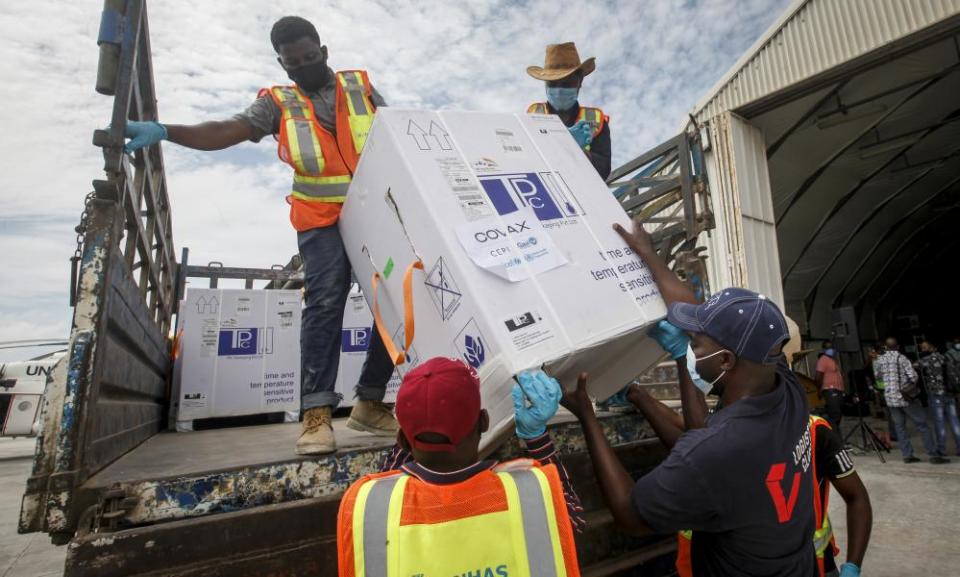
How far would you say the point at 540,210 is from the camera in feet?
5.36

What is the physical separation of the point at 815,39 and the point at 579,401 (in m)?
7.19

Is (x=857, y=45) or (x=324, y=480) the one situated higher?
(x=857, y=45)

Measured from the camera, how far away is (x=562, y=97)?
9.12ft

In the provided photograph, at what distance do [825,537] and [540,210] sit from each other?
5.73 ft

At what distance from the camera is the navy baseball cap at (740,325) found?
4.83 feet

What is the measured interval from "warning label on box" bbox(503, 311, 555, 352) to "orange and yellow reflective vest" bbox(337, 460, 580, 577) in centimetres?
32

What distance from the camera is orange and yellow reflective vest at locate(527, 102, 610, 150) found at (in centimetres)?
275

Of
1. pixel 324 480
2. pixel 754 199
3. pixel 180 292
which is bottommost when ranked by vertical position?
pixel 324 480

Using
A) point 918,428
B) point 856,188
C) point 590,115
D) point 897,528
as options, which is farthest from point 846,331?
point 590,115

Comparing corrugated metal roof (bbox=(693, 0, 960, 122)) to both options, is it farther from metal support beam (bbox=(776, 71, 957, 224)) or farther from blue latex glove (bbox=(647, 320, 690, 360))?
blue latex glove (bbox=(647, 320, 690, 360))

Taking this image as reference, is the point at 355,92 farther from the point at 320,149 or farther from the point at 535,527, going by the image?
the point at 535,527

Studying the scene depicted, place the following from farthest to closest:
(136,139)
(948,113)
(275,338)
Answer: (948,113) → (275,338) → (136,139)

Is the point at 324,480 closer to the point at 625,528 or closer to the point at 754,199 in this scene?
the point at 625,528

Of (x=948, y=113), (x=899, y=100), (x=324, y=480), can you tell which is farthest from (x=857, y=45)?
(x=324, y=480)
